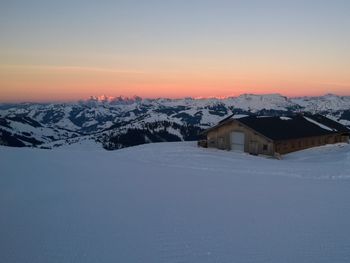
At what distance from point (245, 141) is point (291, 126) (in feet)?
23.5

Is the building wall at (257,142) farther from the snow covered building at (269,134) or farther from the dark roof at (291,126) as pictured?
the dark roof at (291,126)

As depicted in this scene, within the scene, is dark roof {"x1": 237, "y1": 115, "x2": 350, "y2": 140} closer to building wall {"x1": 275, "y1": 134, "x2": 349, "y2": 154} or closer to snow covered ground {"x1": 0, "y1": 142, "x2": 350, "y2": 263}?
building wall {"x1": 275, "y1": 134, "x2": 349, "y2": 154}

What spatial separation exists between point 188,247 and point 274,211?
16.1ft

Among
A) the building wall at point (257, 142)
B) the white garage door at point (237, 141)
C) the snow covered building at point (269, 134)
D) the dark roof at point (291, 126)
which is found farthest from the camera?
the white garage door at point (237, 141)

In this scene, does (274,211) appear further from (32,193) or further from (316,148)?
(316,148)

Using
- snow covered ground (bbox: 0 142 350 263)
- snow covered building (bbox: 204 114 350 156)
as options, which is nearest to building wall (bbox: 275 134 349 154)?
snow covered building (bbox: 204 114 350 156)

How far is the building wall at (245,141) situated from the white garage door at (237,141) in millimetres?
439

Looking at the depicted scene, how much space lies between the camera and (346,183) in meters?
19.6

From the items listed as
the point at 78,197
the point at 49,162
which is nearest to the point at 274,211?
the point at 78,197

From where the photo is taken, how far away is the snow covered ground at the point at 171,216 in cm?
942

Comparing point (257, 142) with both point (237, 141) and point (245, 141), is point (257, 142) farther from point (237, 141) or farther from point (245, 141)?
point (237, 141)

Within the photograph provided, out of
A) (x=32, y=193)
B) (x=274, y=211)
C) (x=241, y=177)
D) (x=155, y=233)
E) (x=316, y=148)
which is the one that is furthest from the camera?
(x=316, y=148)

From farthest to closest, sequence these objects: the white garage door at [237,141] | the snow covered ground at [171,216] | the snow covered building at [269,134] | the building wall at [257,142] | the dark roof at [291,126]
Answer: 1. the white garage door at [237,141]
2. the dark roof at [291,126]
3. the snow covered building at [269,134]
4. the building wall at [257,142]
5. the snow covered ground at [171,216]

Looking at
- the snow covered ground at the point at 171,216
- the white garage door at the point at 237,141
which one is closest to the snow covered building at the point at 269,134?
the white garage door at the point at 237,141
